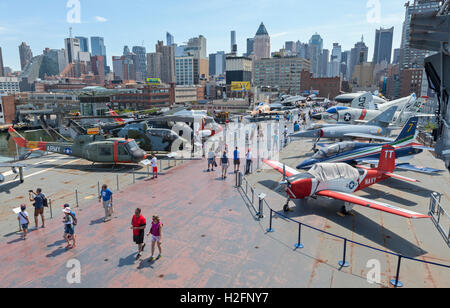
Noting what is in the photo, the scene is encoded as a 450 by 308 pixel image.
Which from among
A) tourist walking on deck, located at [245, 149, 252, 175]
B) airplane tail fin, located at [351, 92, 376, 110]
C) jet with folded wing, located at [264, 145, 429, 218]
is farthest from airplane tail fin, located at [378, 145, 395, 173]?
airplane tail fin, located at [351, 92, 376, 110]

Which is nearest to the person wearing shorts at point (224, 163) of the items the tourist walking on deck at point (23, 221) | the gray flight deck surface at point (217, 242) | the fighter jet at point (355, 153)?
the gray flight deck surface at point (217, 242)

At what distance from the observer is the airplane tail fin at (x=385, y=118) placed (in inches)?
1154

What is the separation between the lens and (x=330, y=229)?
459 inches

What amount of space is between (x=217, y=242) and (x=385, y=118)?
27335 mm

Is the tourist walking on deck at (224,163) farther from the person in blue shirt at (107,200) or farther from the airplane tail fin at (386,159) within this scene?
the airplane tail fin at (386,159)

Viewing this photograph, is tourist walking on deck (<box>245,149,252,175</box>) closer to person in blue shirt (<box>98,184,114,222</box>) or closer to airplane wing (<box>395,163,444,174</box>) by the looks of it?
airplane wing (<box>395,163,444,174</box>)

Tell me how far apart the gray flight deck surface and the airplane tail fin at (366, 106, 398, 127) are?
13.9 meters

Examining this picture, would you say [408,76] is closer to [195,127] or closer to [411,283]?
[195,127]

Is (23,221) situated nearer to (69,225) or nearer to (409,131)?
(69,225)

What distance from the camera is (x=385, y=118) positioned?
30.2m

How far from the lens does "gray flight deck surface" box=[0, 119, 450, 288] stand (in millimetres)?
8484

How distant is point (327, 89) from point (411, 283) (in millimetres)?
170956

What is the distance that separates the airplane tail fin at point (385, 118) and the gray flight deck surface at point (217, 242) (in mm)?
13929
